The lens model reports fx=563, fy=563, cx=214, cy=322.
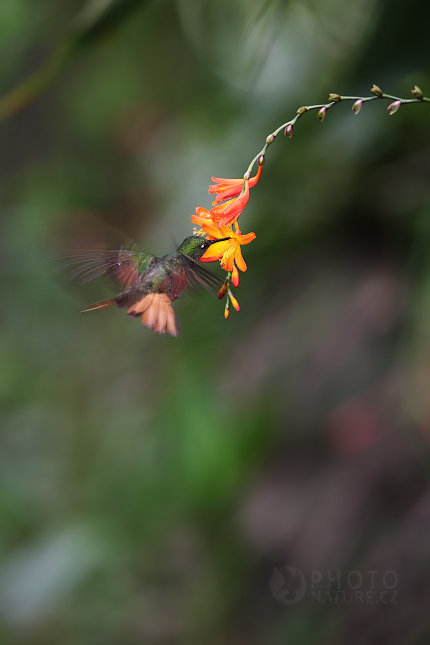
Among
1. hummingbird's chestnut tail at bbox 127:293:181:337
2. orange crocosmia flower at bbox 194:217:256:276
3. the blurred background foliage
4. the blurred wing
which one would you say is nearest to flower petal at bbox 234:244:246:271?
orange crocosmia flower at bbox 194:217:256:276

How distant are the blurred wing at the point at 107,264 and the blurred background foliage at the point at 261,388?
0.63m

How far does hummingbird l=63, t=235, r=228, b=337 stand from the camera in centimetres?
73

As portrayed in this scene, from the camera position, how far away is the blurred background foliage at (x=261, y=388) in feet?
4.88

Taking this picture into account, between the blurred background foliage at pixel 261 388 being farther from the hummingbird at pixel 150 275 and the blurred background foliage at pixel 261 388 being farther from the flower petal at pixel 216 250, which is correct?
the flower petal at pixel 216 250

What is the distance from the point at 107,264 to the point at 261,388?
4.61 ft

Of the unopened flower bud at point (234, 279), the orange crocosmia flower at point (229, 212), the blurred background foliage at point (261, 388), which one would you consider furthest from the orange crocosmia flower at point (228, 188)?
the blurred background foliage at point (261, 388)

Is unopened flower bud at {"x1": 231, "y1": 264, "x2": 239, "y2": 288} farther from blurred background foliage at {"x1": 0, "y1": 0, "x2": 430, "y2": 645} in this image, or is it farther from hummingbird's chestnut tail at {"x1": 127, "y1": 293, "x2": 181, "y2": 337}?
blurred background foliage at {"x1": 0, "y1": 0, "x2": 430, "y2": 645}

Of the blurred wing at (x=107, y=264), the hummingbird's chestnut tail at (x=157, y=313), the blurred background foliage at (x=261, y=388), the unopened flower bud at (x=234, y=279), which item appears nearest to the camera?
the unopened flower bud at (x=234, y=279)

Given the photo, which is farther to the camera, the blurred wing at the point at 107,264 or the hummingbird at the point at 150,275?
the blurred wing at the point at 107,264

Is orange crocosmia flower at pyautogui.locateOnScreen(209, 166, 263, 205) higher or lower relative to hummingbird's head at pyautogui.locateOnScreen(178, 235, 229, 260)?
higher

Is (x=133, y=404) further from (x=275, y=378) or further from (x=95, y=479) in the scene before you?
(x=275, y=378)

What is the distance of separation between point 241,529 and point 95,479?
2.39ft

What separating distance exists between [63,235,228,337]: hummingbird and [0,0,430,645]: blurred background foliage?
2.09ft

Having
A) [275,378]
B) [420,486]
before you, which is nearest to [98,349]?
[275,378]
